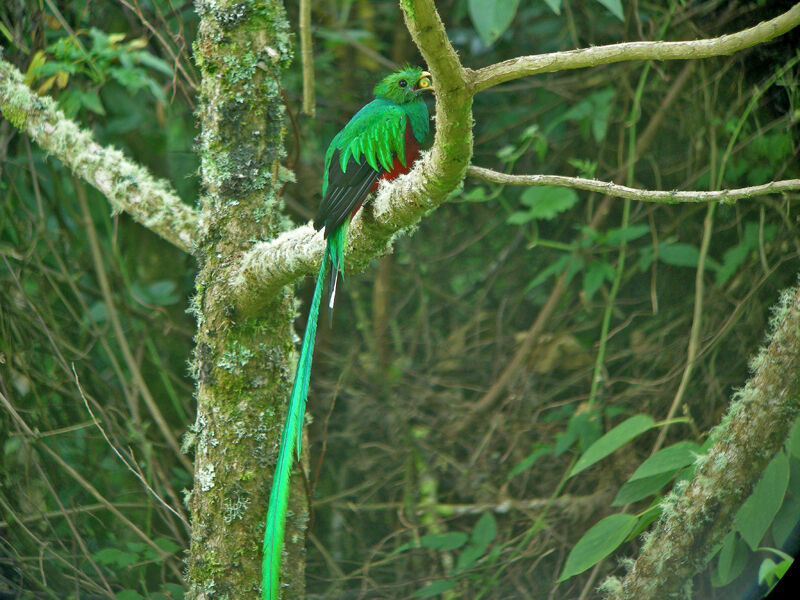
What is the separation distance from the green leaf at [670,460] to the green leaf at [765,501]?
0.62 ft

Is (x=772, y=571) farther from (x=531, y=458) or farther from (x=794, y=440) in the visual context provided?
(x=531, y=458)

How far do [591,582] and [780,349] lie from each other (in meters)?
0.91

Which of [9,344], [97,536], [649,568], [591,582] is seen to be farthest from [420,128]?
[97,536]

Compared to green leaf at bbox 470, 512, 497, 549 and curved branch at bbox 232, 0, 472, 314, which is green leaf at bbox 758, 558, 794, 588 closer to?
curved branch at bbox 232, 0, 472, 314

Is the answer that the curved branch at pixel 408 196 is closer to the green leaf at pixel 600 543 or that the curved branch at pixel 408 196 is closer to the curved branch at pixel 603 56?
the curved branch at pixel 603 56

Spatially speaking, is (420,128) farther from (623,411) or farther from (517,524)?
(517,524)

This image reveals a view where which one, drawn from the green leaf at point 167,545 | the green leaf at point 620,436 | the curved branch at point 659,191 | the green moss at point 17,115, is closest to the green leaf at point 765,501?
the green leaf at point 620,436

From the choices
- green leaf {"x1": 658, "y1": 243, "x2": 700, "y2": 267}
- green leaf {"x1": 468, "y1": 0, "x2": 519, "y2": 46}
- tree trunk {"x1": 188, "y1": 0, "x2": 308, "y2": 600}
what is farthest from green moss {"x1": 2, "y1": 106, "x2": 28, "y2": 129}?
green leaf {"x1": 658, "y1": 243, "x2": 700, "y2": 267}

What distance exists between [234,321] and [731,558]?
995mm

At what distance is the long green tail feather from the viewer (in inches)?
46.8

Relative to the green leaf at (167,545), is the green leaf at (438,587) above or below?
below

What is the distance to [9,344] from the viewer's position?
211cm

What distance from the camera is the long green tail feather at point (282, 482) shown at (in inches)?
46.8

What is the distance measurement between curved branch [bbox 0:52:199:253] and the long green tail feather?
40 centimetres
